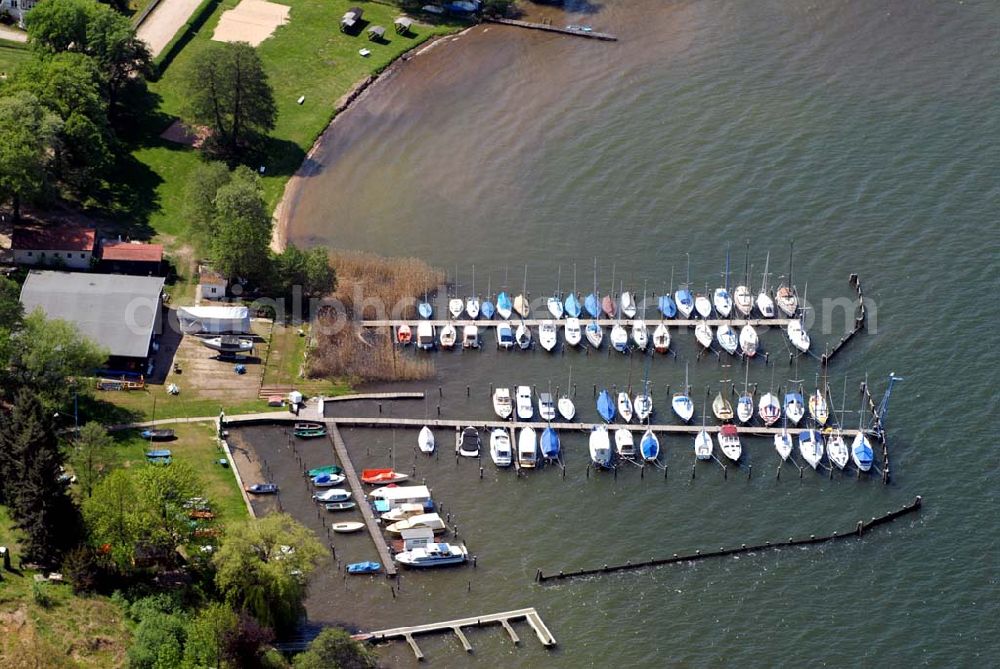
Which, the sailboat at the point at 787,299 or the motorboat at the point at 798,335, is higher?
the sailboat at the point at 787,299

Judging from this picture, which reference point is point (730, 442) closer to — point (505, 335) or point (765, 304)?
point (765, 304)

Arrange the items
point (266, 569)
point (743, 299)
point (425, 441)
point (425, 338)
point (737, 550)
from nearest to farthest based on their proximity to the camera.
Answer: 1. point (266, 569)
2. point (737, 550)
3. point (425, 441)
4. point (425, 338)
5. point (743, 299)

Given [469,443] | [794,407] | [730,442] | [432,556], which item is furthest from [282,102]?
[432,556]

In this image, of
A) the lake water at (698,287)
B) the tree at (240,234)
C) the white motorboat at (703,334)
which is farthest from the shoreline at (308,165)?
the white motorboat at (703,334)

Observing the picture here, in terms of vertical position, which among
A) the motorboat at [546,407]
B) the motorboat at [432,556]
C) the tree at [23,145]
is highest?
the tree at [23,145]

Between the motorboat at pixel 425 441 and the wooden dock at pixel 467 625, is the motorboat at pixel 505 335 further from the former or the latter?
the wooden dock at pixel 467 625

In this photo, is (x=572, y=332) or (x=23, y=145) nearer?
(x=23, y=145)

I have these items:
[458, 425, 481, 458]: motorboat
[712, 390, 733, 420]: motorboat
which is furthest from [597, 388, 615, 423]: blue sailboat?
[458, 425, 481, 458]: motorboat
